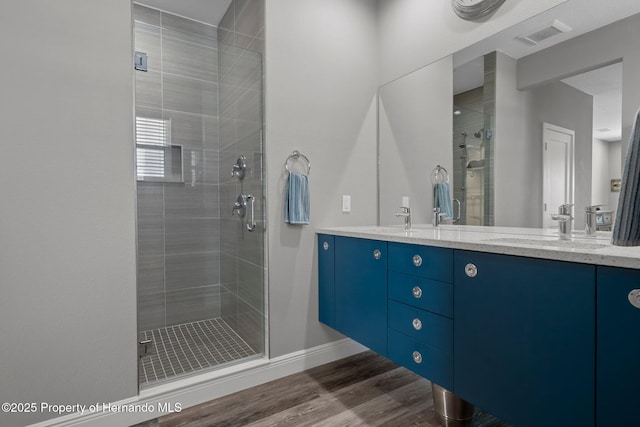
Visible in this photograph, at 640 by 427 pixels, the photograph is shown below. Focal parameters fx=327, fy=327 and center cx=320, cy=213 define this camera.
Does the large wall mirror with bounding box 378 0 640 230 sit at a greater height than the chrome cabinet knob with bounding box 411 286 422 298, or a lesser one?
greater

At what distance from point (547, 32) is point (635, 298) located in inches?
54.4

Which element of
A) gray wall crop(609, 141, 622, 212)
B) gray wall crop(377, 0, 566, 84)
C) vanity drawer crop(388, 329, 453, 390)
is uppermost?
gray wall crop(377, 0, 566, 84)

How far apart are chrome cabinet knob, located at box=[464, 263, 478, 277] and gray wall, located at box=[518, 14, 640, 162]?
86cm

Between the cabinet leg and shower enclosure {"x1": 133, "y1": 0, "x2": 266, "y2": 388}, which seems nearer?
the cabinet leg

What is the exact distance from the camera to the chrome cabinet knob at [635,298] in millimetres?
870

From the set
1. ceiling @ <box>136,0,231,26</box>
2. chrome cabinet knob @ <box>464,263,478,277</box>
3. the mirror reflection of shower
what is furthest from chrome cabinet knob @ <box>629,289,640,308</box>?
ceiling @ <box>136,0,231,26</box>

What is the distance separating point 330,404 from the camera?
180 cm

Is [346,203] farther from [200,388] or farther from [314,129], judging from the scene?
[200,388]

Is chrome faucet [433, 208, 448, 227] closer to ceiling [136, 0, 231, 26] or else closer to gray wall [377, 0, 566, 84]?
gray wall [377, 0, 566, 84]

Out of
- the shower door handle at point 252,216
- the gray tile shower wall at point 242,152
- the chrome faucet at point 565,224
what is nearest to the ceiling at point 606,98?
the chrome faucet at point 565,224

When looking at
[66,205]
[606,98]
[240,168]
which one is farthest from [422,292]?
[66,205]

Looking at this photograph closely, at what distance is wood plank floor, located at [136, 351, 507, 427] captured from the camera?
5.41 ft

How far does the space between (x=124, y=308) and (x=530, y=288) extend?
1.79 m

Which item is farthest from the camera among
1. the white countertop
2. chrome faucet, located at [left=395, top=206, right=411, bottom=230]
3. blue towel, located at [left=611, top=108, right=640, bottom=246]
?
chrome faucet, located at [left=395, top=206, right=411, bottom=230]
